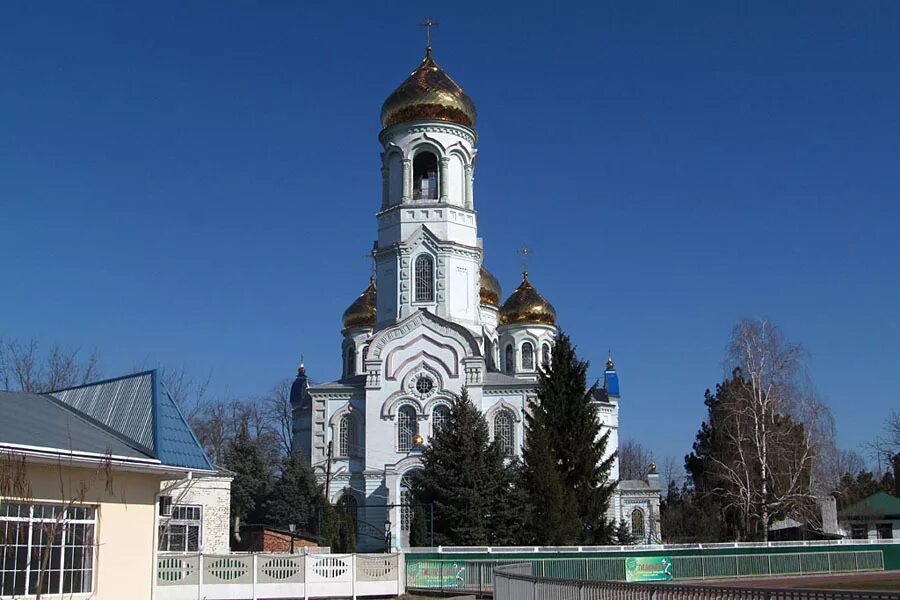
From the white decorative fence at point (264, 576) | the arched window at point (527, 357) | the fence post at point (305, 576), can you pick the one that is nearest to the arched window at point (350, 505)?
the arched window at point (527, 357)

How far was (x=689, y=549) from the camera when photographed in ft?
91.6

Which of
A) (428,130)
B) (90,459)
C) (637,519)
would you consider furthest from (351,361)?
(90,459)

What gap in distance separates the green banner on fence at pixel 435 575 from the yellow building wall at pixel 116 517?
9103 millimetres

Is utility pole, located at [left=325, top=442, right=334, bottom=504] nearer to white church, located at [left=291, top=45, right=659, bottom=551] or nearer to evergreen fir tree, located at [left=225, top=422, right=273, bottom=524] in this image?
white church, located at [left=291, top=45, right=659, bottom=551]

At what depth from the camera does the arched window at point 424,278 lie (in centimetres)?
4319

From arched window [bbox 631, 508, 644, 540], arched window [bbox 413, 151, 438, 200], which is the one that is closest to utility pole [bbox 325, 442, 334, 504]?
arched window [bbox 413, 151, 438, 200]

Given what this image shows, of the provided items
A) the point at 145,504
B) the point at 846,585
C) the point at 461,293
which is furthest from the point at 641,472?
the point at 145,504

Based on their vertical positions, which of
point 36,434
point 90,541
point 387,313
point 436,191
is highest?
point 436,191

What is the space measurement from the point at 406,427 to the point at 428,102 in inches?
554

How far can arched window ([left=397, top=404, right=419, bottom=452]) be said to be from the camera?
41500mm

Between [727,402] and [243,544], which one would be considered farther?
[727,402]

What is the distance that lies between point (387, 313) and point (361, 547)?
10.1 metres

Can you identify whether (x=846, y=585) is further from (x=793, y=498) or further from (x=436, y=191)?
(x=436, y=191)

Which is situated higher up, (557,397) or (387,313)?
(387,313)
